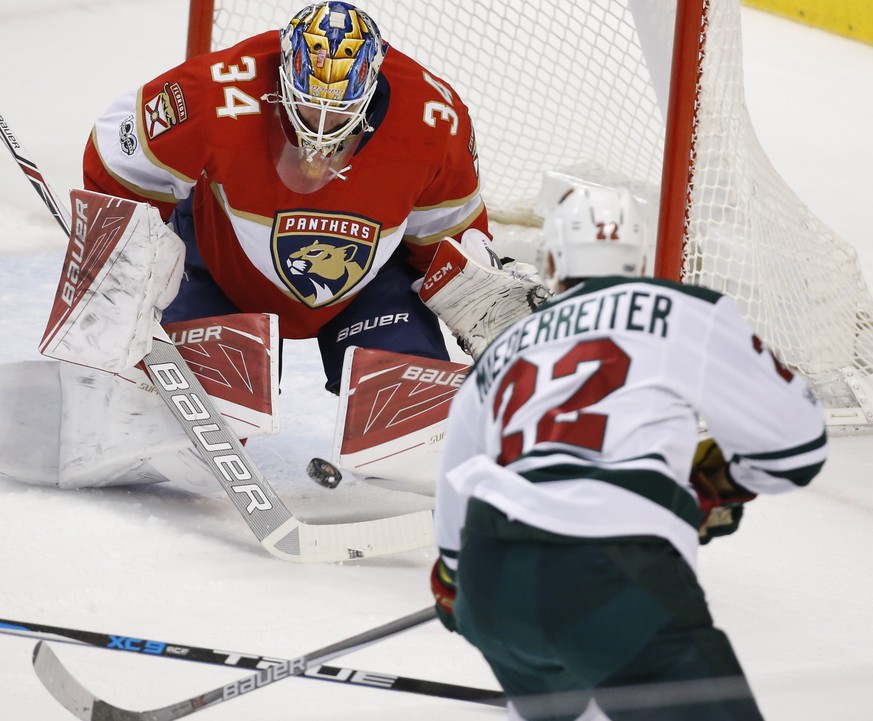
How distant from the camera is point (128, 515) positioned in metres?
2.58

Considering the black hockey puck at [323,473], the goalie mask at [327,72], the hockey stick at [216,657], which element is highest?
the goalie mask at [327,72]

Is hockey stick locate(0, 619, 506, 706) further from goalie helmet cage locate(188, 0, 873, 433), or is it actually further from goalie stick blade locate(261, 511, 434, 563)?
goalie helmet cage locate(188, 0, 873, 433)

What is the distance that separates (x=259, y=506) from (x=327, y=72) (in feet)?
2.68

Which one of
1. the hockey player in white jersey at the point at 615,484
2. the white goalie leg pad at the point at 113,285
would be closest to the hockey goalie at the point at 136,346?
the white goalie leg pad at the point at 113,285

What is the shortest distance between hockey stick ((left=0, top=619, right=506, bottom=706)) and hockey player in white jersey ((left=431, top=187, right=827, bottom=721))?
1.73ft

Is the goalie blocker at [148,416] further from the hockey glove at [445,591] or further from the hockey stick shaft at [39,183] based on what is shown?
the hockey glove at [445,591]

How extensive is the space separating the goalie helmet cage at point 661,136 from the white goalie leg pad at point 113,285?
77 cm

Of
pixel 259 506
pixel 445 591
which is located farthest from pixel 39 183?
pixel 445 591

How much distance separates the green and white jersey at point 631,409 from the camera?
1.30m

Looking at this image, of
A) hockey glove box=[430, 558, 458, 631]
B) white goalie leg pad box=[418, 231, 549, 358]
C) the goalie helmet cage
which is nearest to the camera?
hockey glove box=[430, 558, 458, 631]

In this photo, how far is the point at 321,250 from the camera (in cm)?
266

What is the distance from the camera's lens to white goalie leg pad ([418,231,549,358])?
2.71 meters

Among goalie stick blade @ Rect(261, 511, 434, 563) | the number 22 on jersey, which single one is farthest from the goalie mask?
the number 22 on jersey

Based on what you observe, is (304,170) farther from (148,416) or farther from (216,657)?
(216,657)
